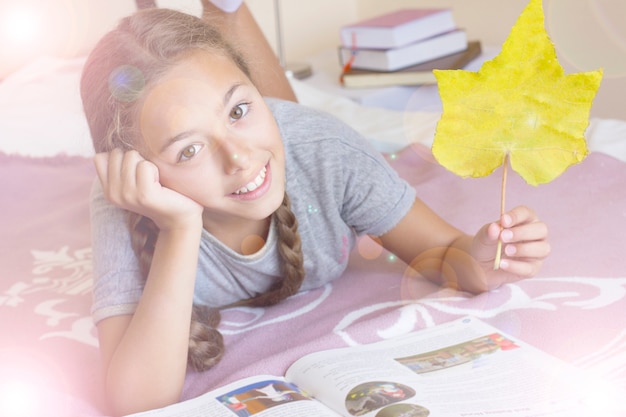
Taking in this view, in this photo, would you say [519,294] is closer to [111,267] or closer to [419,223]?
[419,223]

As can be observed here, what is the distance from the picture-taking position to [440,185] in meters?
1.40

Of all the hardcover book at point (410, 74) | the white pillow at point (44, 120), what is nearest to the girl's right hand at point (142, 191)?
the white pillow at point (44, 120)

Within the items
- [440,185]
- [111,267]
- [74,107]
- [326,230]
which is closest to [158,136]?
[111,267]

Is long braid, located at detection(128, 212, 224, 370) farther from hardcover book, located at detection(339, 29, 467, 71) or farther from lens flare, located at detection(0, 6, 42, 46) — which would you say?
lens flare, located at detection(0, 6, 42, 46)

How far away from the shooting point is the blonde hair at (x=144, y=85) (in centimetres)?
91

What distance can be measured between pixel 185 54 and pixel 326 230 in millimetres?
325

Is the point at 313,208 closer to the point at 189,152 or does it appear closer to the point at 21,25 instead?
the point at 189,152

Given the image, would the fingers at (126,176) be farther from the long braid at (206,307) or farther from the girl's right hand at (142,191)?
the long braid at (206,307)

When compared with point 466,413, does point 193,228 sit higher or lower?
higher

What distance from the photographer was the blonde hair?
0.91m

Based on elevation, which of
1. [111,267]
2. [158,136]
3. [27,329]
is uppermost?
[158,136]

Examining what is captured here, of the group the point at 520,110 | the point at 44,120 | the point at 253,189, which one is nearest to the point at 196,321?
the point at 253,189

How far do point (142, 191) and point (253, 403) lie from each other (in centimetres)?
26

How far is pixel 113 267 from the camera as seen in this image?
98 cm
